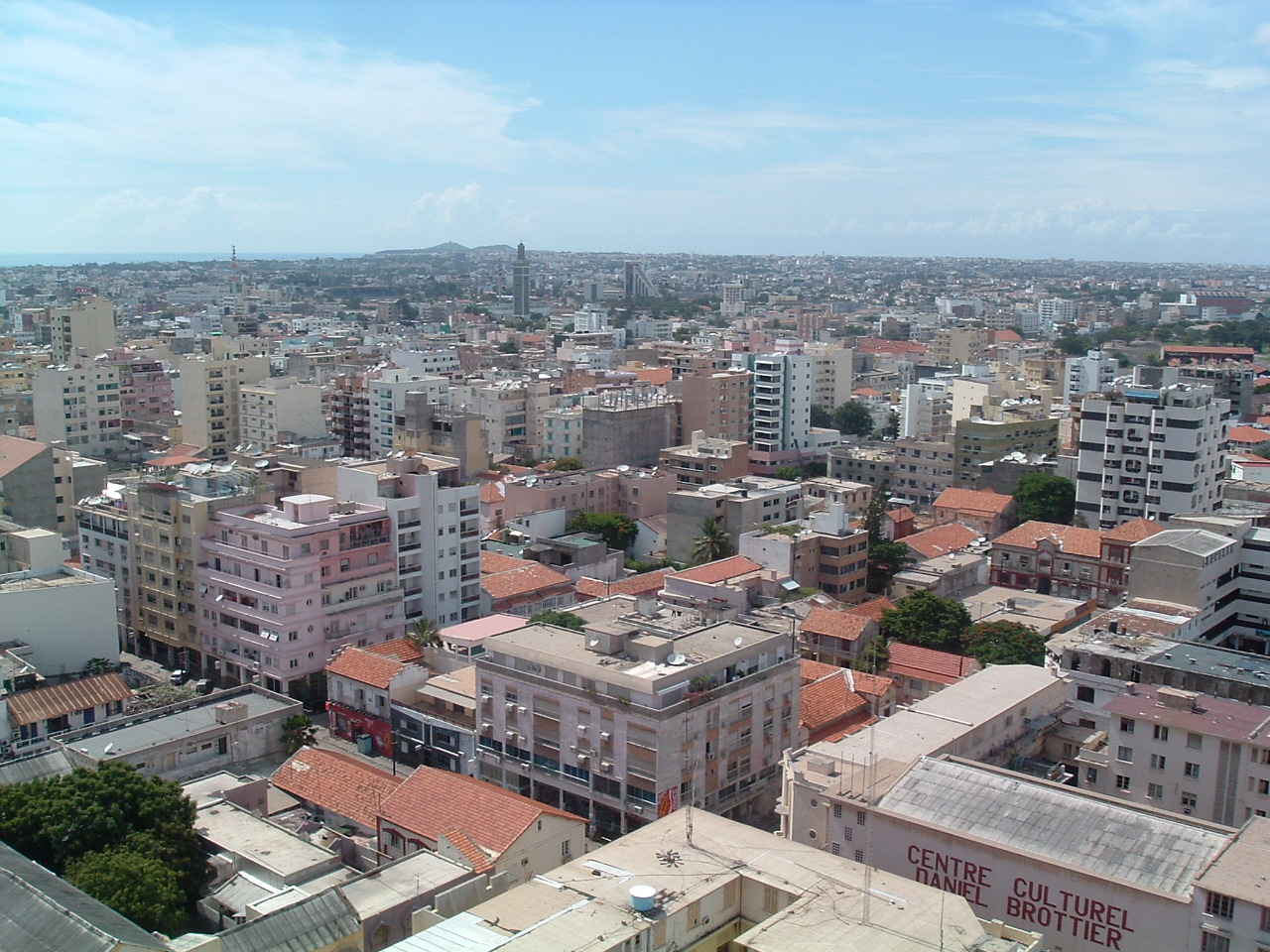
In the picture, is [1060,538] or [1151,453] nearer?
[1060,538]

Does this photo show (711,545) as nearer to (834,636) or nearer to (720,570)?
(720,570)

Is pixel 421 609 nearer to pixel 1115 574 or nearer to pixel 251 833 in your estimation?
pixel 251 833

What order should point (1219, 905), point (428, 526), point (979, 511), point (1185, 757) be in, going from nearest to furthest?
1. point (1219, 905)
2. point (1185, 757)
3. point (428, 526)
4. point (979, 511)

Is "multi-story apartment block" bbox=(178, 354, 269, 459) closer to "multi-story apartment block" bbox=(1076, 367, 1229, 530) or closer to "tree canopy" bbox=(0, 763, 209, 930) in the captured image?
"multi-story apartment block" bbox=(1076, 367, 1229, 530)

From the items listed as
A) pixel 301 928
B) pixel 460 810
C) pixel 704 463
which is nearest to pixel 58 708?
pixel 460 810

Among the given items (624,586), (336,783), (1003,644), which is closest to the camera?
(336,783)

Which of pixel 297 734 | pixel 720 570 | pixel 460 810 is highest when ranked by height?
pixel 720 570

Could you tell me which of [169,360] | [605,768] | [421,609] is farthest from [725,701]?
[169,360]
